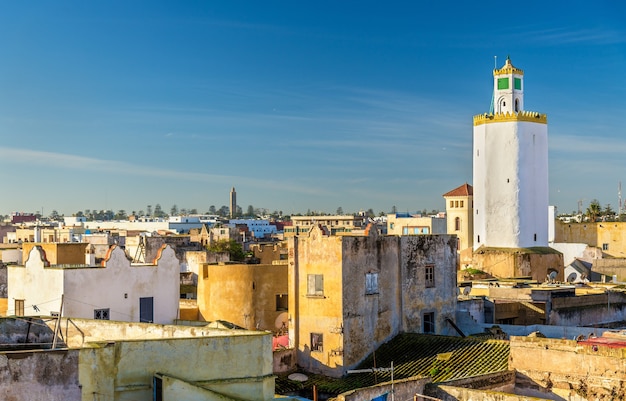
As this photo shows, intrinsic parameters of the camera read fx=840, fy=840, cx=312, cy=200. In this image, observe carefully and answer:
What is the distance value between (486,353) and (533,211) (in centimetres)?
2920

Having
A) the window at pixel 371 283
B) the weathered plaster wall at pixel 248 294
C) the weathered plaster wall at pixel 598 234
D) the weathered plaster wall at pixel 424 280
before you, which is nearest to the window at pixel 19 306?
the weathered plaster wall at pixel 248 294

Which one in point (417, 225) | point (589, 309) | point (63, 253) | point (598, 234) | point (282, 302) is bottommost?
point (589, 309)

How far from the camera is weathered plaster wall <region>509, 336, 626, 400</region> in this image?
2016cm

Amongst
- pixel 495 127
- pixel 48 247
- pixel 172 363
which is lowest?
pixel 172 363

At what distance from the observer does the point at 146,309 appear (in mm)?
24312

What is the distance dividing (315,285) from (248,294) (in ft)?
10.2

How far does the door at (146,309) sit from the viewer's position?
24.2 metres

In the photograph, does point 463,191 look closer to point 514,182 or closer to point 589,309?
point 514,182

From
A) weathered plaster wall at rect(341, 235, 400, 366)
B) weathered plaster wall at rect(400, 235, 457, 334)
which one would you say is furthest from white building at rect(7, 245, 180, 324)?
weathered plaster wall at rect(400, 235, 457, 334)

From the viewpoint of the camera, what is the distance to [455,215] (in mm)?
66750

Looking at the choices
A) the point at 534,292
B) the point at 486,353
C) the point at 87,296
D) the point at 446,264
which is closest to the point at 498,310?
the point at 534,292

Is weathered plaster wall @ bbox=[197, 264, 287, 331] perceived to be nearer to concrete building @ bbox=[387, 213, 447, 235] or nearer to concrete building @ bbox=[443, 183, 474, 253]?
concrete building @ bbox=[443, 183, 474, 253]

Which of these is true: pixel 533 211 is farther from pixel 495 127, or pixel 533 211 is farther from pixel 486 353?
pixel 486 353

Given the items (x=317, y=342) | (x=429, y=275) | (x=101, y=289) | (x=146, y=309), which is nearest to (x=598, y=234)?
(x=429, y=275)
